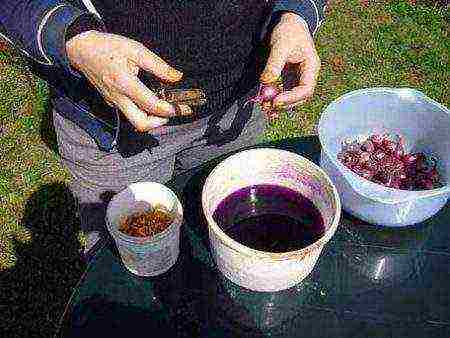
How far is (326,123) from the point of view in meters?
1.33

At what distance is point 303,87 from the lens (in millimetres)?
1259

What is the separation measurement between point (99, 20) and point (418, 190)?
73cm

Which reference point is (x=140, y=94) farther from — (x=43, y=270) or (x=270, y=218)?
(x=43, y=270)

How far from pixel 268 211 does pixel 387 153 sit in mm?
328

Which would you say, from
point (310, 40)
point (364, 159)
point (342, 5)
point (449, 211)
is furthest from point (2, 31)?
point (342, 5)

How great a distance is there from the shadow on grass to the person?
559mm

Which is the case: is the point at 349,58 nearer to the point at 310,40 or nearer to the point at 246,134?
the point at 246,134

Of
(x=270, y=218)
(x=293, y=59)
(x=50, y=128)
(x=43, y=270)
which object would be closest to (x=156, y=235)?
(x=270, y=218)

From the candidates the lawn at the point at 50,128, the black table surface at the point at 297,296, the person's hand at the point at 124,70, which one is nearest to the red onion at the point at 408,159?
the black table surface at the point at 297,296

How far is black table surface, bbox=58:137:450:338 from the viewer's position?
1178 millimetres

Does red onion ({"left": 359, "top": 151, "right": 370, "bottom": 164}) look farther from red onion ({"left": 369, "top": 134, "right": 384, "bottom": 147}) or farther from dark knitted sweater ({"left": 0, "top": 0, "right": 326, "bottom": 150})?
dark knitted sweater ({"left": 0, "top": 0, "right": 326, "bottom": 150})

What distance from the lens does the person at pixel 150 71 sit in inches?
46.6

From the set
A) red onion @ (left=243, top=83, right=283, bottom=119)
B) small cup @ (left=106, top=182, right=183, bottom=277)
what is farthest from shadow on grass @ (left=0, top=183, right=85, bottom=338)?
red onion @ (left=243, top=83, right=283, bottom=119)

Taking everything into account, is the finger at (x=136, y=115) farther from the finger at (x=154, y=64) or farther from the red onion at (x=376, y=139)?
the red onion at (x=376, y=139)
